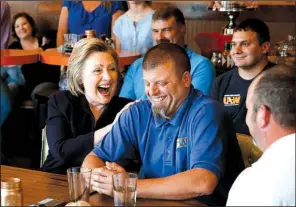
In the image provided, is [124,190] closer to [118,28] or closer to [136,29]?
[136,29]

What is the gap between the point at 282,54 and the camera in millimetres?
4852

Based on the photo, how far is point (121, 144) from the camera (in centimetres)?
240

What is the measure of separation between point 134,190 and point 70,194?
205 mm

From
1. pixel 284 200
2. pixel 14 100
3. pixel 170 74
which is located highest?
pixel 170 74

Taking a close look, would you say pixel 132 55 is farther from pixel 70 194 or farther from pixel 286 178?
pixel 286 178

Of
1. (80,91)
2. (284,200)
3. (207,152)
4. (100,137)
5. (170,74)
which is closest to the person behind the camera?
(284,200)

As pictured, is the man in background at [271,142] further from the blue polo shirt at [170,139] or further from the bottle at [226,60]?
the bottle at [226,60]

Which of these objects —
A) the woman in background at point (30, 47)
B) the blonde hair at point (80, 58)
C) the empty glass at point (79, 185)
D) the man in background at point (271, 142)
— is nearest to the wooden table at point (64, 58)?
the woman in background at point (30, 47)

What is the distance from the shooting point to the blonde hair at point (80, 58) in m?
2.77

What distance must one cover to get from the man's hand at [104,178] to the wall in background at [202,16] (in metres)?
4.03

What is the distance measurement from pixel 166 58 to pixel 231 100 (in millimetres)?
1394

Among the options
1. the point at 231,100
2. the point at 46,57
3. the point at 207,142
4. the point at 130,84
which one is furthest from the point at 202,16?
the point at 207,142

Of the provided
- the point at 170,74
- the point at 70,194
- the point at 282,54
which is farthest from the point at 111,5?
the point at 70,194

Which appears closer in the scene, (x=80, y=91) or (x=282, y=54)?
(x=80, y=91)
